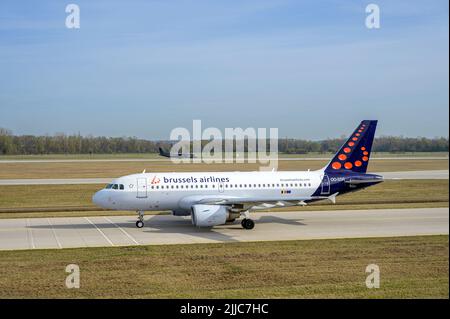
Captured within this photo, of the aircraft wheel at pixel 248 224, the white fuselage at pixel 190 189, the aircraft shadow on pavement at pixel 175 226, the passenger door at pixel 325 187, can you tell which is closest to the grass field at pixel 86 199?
the aircraft shadow on pavement at pixel 175 226

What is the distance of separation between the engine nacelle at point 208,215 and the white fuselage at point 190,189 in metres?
1.43

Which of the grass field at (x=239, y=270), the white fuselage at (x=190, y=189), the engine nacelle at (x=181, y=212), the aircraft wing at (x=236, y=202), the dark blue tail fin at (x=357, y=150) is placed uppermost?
the dark blue tail fin at (x=357, y=150)

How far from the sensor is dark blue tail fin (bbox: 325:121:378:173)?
36938 mm

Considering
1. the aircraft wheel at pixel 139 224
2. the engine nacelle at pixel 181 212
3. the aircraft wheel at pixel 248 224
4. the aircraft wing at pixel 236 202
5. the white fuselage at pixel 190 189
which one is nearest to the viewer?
the aircraft wing at pixel 236 202

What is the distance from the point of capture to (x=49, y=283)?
19.6 meters

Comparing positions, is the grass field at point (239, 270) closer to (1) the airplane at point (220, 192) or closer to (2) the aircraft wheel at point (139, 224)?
(1) the airplane at point (220, 192)

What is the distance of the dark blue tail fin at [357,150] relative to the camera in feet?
121

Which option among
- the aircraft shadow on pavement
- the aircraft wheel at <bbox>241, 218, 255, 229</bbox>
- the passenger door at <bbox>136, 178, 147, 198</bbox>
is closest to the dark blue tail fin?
the aircraft shadow on pavement

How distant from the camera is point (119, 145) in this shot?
12256 cm

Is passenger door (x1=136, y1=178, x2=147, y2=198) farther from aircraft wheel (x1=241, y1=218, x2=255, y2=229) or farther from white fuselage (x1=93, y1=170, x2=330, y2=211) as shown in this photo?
aircraft wheel (x1=241, y1=218, x2=255, y2=229)
